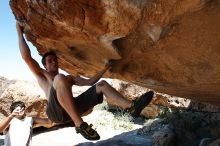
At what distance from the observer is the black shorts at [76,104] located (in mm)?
5598

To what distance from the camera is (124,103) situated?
539 centimetres

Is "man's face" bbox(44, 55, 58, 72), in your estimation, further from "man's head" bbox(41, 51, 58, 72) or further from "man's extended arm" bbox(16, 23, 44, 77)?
"man's extended arm" bbox(16, 23, 44, 77)

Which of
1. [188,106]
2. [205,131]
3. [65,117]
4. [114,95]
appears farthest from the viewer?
[188,106]

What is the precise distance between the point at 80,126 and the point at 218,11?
8.35 feet

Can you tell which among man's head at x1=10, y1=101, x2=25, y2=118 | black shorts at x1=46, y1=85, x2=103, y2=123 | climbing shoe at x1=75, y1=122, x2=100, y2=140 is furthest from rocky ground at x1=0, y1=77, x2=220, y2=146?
climbing shoe at x1=75, y1=122, x2=100, y2=140

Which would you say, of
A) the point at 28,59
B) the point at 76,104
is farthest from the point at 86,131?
the point at 28,59

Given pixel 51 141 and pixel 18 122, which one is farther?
pixel 51 141

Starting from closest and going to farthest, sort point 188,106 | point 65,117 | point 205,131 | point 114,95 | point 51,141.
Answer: point 114,95
point 65,117
point 205,131
point 51,141
point 188,106

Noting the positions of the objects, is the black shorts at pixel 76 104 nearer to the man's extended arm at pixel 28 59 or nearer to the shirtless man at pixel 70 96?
the shirtless man at pixel 70 96

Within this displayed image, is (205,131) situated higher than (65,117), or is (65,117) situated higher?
(65,117)

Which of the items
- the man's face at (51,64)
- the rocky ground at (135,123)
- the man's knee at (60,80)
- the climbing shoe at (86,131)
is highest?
the man's face at (51,64)

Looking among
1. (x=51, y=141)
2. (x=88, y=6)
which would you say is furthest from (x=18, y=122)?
(x=51, y=141)

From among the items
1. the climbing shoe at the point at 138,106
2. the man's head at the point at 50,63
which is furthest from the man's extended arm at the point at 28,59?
the climbing shoe at the point at 138,106

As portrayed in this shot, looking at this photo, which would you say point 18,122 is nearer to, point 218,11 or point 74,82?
point 74,82
